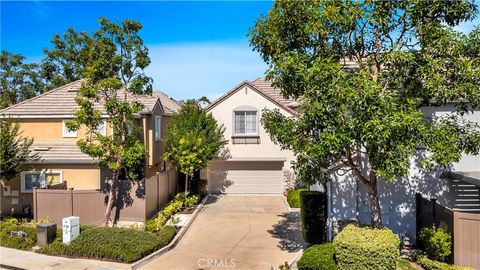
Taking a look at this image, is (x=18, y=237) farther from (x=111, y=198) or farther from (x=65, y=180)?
(x=65, y=180)

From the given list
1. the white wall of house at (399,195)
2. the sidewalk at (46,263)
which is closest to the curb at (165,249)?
the sidewalk at (46,263)

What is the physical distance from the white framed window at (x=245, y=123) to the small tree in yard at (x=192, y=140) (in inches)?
46.7

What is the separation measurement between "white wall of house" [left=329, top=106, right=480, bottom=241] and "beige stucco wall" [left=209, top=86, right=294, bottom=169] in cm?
1202

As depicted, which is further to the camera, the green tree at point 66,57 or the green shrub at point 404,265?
the green tree at point 66,57

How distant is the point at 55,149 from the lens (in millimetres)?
20000

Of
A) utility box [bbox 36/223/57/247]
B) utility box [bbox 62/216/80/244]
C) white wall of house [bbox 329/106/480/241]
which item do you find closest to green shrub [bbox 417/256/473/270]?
white wall of house [bbox 329/106/480/241]

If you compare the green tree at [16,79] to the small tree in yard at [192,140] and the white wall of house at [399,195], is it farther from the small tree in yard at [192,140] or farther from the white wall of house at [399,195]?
the white wall of house at [399,195]

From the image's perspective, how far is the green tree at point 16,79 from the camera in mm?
44781

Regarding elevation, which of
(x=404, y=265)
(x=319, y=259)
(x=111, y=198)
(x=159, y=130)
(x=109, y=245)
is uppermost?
(x=159, y=130)

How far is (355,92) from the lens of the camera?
382 inches

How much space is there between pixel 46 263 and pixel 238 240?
682cm

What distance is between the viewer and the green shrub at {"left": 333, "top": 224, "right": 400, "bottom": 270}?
34.4 ft

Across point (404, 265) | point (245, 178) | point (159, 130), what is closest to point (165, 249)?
point (404, 265)

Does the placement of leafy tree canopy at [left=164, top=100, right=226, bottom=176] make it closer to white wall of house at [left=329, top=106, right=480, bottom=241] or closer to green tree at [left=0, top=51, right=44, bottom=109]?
white wall of house at [left=329, top=106, right=480, bottom=241]
